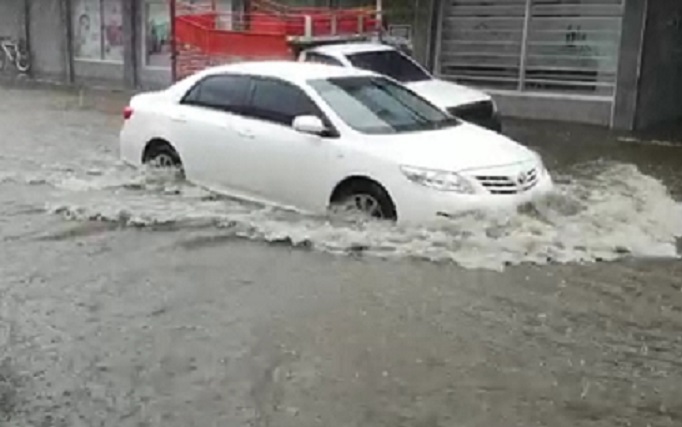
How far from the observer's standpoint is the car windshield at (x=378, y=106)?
894cm

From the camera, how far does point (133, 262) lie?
7.93 meters

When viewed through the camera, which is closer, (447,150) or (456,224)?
(456,224)

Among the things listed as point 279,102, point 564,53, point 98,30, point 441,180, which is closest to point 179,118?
point 279,102

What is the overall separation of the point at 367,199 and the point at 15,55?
71.1ft

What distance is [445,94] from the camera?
13391 millimetres

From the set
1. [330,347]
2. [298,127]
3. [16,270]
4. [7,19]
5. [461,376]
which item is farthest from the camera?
[7,19]

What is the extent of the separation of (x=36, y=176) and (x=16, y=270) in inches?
157

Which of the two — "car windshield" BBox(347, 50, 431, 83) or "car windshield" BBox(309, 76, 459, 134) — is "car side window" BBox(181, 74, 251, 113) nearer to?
"car windshield" BBox(309, 76, 459, 134)

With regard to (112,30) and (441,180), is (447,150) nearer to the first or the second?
(441,180)

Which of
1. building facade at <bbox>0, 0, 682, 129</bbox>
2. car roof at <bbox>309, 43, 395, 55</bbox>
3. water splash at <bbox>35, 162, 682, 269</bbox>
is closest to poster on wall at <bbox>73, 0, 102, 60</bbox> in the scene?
building facade at <bbox>0, 0, 682, 129</bbox>

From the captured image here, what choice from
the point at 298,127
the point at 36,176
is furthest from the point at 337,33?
the point at 298,127

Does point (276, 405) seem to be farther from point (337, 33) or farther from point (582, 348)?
point (337, 33)

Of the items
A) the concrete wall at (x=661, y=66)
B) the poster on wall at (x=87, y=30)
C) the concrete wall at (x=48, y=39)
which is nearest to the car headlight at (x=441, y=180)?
the concrete wall at (x=661, y=66)

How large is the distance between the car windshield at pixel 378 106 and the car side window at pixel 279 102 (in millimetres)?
175
